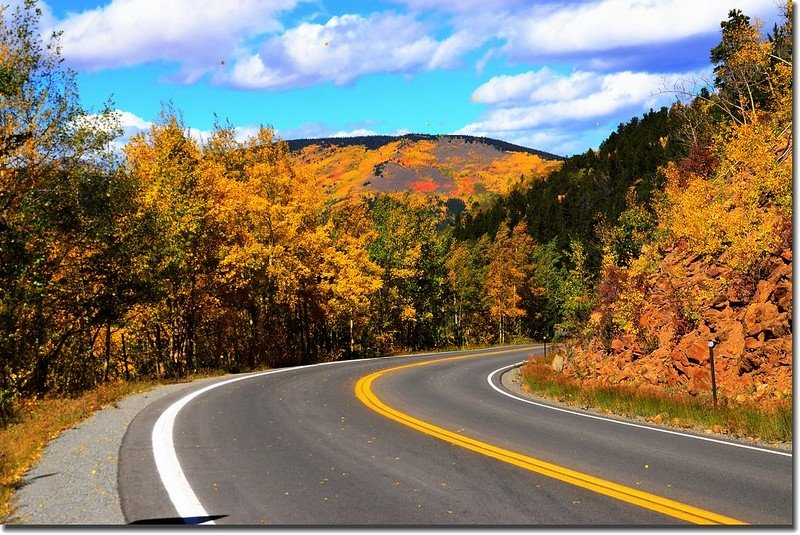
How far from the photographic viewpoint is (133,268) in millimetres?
23047

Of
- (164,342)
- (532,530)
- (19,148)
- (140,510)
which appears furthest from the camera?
(164,342)

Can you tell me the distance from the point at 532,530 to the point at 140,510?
3990 millimetres

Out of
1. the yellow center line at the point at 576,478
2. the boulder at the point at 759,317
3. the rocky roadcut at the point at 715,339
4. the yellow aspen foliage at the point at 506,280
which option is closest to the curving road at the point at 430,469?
the yellow center line at the point at 576,478

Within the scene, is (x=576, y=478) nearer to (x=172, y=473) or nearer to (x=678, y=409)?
(x=172, y=473)

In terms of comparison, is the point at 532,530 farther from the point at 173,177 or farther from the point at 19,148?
the point at 173,177

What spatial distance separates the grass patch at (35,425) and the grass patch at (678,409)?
11135 mm

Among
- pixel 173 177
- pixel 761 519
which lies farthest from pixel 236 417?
pixel 173 177

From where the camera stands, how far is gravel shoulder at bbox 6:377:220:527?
6.72 metres

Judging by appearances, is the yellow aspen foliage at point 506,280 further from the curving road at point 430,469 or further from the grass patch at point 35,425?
the curving road at point 430,469

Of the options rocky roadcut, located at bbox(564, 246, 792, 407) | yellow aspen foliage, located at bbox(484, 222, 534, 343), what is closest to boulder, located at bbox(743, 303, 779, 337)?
rocky roadcut, located at bbox(564, 246, 792, 407)

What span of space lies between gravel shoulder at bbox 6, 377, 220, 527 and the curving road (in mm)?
221

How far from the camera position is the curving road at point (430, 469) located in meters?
6.77

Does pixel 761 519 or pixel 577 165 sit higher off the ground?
pixel 577 165

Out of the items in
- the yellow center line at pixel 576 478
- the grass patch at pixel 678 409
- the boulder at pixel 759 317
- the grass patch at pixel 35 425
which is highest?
the boulder at pixel 759 317
